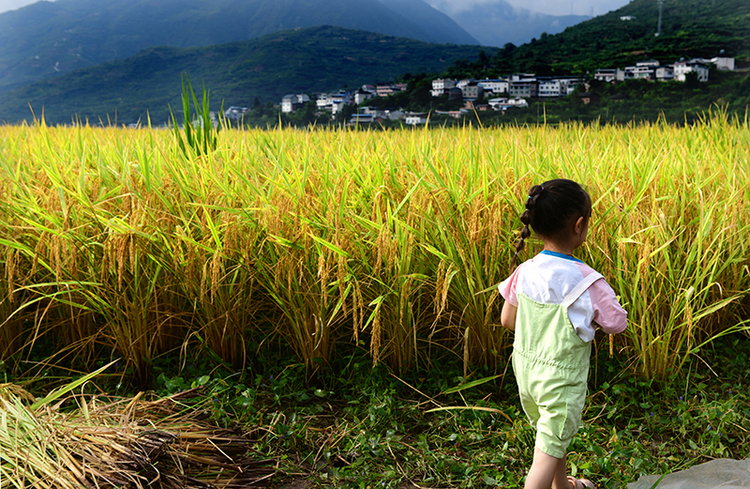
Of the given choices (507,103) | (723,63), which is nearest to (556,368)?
(507,103)

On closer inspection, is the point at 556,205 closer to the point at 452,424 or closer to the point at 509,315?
the point at 509,315

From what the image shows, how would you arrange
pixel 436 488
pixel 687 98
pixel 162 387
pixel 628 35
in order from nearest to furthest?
pixel 436 488 < pixel 162 387 < pixel 687 98 < pixel 628 35

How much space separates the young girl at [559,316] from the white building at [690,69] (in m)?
25.2

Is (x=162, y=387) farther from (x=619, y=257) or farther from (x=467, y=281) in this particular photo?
(x=619, y=257)

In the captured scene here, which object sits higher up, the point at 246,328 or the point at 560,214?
the point at 560,214

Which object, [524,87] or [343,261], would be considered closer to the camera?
[343,261]

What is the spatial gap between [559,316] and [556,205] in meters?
0.33

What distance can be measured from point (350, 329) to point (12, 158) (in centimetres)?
302

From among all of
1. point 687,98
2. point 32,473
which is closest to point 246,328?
point 32,473

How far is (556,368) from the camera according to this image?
4.77 ft

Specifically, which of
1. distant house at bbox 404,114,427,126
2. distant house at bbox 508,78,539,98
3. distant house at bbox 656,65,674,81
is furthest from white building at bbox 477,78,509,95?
distant house at bbox 404,114,427,126

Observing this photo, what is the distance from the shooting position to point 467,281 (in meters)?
2.18

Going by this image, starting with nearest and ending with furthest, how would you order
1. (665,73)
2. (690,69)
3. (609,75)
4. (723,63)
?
(609,75) → (690,69) → (665,73) → (723,63)

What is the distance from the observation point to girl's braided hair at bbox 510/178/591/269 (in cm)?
143
